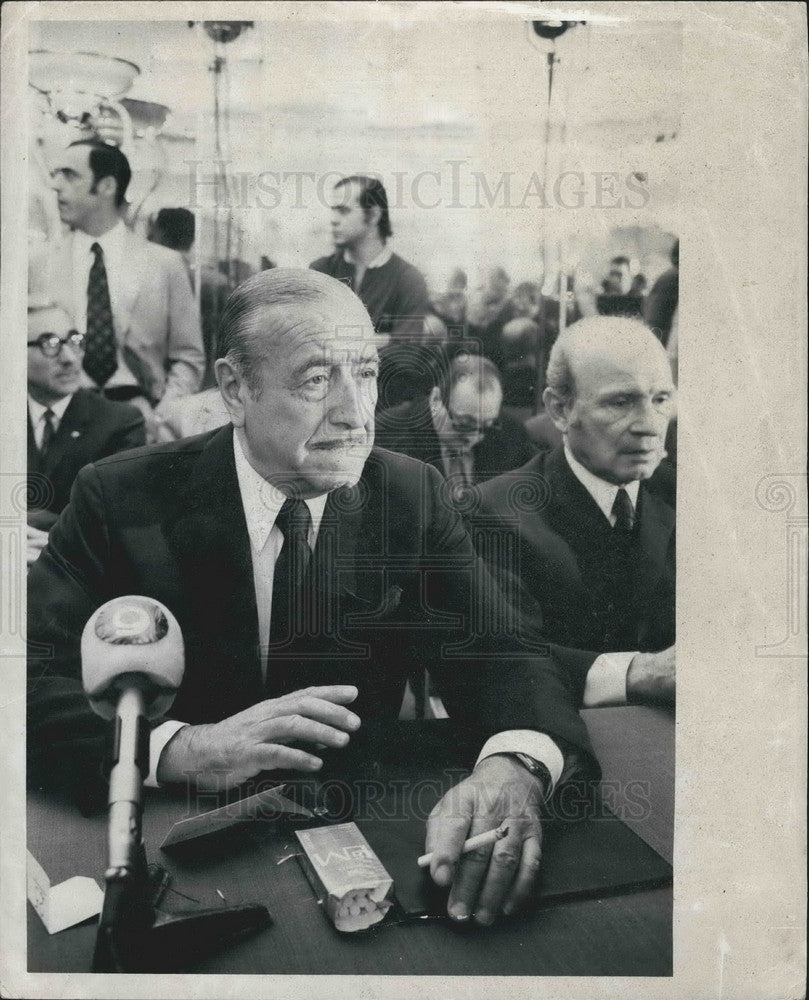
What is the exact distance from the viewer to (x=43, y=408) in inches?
82.8

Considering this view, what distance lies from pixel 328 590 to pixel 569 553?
60 centimetres

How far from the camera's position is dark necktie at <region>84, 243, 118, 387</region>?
6.79ft

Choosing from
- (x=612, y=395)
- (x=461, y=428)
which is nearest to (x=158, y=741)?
(x=461, y=428)

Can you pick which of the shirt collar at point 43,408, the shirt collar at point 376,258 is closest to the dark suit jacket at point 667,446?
the shirt collar at point 376,258

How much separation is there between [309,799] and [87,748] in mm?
552

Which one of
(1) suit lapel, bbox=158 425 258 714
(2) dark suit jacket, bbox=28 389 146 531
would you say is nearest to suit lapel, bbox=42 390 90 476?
(2) dark suit jacket, bbox=28 389 146 531

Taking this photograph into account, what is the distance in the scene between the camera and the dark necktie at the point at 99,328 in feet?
6.79

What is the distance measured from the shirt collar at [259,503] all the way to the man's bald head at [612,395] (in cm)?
63

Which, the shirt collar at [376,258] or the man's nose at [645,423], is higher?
the shirt collar at [376,258]

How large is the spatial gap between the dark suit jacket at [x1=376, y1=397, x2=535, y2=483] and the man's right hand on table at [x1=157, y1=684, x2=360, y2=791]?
626 millimetres

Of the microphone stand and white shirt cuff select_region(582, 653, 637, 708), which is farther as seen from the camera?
white shirt cuff select_region(582, 653, 637, 708)

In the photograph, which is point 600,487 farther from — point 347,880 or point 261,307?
point 347,880

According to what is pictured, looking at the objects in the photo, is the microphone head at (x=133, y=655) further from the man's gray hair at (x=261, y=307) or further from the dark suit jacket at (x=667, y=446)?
the dark suit jacket at (x=667, y=446)

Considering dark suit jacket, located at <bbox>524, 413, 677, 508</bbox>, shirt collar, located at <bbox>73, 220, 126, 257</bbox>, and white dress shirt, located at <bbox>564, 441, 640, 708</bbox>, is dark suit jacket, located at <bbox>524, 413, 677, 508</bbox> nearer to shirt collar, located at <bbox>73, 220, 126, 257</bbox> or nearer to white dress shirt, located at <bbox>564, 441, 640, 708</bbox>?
white dress shirt, located at <bbox>564, 441, 640, 708</bbox>
